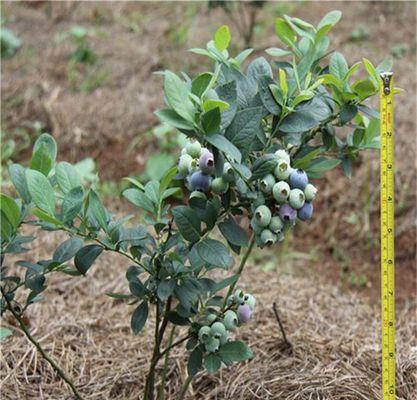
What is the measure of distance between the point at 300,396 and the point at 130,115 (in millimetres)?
2973

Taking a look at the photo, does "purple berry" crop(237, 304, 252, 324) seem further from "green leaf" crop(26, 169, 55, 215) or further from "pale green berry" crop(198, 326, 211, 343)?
"green leaf" crop(26, 169, 55, 215)

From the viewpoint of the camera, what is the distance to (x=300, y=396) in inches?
69.2

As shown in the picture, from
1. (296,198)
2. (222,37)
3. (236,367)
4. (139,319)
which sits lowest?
(236,367)

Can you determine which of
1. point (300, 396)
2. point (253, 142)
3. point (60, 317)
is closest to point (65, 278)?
point (60, 317)

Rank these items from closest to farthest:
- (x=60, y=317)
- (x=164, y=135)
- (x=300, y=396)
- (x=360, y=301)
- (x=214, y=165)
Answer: (x=214, y=165), (x=300, y=396), (x=60, y=317), (x=360, y=301), (x=164, y=135)

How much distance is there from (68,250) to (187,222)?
28cm

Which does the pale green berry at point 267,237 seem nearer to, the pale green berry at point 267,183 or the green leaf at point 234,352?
the pale green berry at point 267,183

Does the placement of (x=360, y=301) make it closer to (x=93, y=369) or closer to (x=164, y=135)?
(x=93, y=369)

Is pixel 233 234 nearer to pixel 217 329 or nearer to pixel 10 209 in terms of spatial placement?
pixel 217 329

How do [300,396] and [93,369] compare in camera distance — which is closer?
[300,396]

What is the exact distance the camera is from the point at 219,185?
1.29 m

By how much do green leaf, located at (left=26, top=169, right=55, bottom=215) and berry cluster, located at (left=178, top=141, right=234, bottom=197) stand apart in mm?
259

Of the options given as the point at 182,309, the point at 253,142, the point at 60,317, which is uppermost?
the point at 253,142

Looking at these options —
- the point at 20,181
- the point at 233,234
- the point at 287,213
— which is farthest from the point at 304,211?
the point at 20,181
